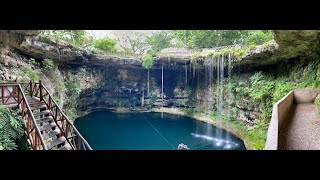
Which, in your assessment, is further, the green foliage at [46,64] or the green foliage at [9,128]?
the green foliage at [46,64]

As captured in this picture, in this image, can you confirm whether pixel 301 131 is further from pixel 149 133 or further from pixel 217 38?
pixel 217 38

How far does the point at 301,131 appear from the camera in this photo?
5.32 meters

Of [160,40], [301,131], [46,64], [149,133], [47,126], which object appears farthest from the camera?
[160,40]

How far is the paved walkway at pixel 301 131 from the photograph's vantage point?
4.59 m

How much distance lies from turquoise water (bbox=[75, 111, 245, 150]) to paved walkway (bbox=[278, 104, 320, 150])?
400cm

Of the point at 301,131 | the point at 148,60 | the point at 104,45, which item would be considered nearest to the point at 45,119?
the point at 301,131

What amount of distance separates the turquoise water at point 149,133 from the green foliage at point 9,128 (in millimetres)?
4982

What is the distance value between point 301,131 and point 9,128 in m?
6.33

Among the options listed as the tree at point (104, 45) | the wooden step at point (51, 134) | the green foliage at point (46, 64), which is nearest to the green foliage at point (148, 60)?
the tree at point (104, 45)

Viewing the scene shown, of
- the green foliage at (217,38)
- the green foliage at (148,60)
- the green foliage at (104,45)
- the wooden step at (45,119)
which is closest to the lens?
the wooden step at (45,119)

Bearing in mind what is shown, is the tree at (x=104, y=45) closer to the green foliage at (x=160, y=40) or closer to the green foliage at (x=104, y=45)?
the green foliage at (x=104, y=45)

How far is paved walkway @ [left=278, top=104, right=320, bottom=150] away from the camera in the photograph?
4.59m
